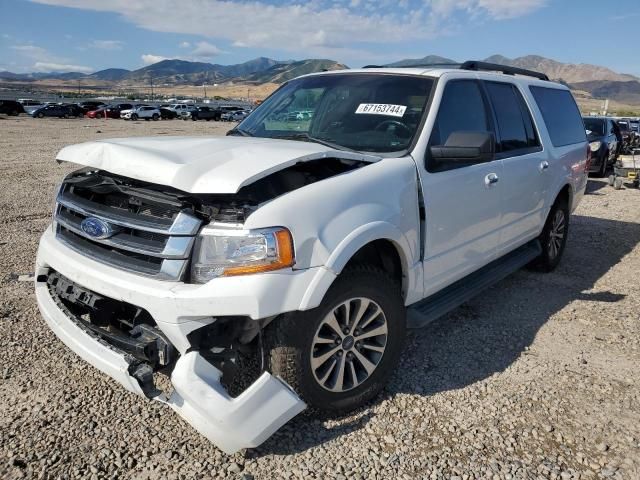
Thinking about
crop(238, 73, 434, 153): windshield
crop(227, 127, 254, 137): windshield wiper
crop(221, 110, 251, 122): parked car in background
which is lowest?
crop(221, 110, 251, 122): parked car in background

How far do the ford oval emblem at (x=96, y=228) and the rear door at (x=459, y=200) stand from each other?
1837 mm

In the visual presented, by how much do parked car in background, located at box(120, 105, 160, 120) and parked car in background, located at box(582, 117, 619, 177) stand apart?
4452cm

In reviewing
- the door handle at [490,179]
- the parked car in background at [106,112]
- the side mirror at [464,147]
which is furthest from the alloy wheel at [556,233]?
the parked car in background at [106,112]

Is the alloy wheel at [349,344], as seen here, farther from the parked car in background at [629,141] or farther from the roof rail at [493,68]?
the parked car in background at [629,141]

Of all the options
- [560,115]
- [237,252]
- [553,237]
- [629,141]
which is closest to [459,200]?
[237,252]

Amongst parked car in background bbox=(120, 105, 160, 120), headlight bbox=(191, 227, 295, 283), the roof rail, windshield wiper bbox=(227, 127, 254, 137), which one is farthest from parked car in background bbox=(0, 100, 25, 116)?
headlight bbox=(191, 227, 295, 283)

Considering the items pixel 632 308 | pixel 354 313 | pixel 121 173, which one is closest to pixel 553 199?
pixel 632 308

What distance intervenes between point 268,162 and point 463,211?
1.62 metres

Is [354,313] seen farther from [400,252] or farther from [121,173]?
[121,173]

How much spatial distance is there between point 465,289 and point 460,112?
1.31 metres

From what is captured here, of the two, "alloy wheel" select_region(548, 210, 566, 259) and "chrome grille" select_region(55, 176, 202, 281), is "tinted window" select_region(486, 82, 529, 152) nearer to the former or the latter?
"alloy wheel" select_region(548, 210, 566, 259)

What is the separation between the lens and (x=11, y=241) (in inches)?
239

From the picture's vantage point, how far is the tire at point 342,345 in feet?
8.26

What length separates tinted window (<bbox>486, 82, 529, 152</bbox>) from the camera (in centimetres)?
423
